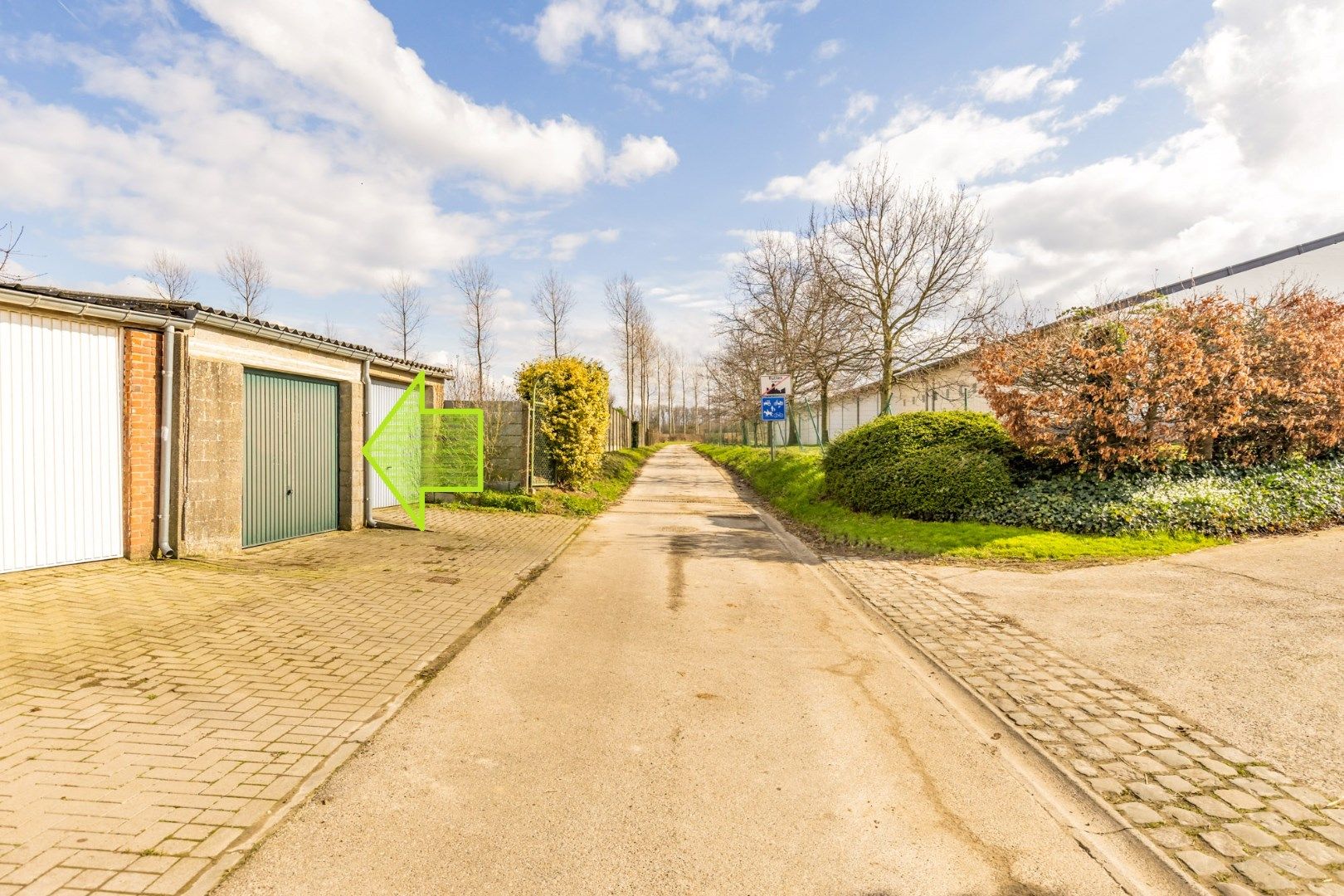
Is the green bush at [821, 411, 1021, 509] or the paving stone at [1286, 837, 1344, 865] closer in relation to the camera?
the paving stone at [1286, 837, 1344, 865]

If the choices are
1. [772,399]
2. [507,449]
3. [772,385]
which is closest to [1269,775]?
[507,449]

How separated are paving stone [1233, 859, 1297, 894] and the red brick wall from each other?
31.8 ft

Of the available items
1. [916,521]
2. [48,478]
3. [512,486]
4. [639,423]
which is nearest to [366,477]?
[512,486]

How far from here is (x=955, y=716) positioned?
421 cm

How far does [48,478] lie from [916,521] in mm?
11258

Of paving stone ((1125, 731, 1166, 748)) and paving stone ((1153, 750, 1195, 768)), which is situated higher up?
paving stone ((1125, 731, 1166, 748))

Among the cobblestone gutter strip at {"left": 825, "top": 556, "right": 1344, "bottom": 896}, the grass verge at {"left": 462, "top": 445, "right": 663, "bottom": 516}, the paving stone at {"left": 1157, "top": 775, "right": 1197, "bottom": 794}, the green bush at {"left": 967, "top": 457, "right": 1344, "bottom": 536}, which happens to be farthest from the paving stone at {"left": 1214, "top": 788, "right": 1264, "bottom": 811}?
the grass verge at {"left": 462, "top": 445, "right": 663, "bottom": 516}

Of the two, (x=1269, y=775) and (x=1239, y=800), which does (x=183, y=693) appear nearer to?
(x=1239, y=800)

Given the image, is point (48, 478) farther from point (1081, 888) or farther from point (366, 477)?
point (1081, 888)

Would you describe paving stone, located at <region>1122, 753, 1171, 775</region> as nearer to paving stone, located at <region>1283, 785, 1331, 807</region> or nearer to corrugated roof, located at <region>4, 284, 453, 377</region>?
paving stone, located at <region>1283, 785, 1331, 807</region>

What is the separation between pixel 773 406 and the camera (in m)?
19.8

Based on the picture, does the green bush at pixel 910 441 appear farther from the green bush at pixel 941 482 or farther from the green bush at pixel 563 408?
the green bush at pixel 563 408

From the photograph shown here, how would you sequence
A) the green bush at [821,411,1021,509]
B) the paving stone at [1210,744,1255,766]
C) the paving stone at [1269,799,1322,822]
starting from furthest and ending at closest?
the green bush at [821,411,1021,509] < the paving stone at [1210,744,1255,766] < the paving stone at [1269,799,1322,822]

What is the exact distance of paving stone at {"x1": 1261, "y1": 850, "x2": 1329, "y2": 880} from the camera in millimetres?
2658
